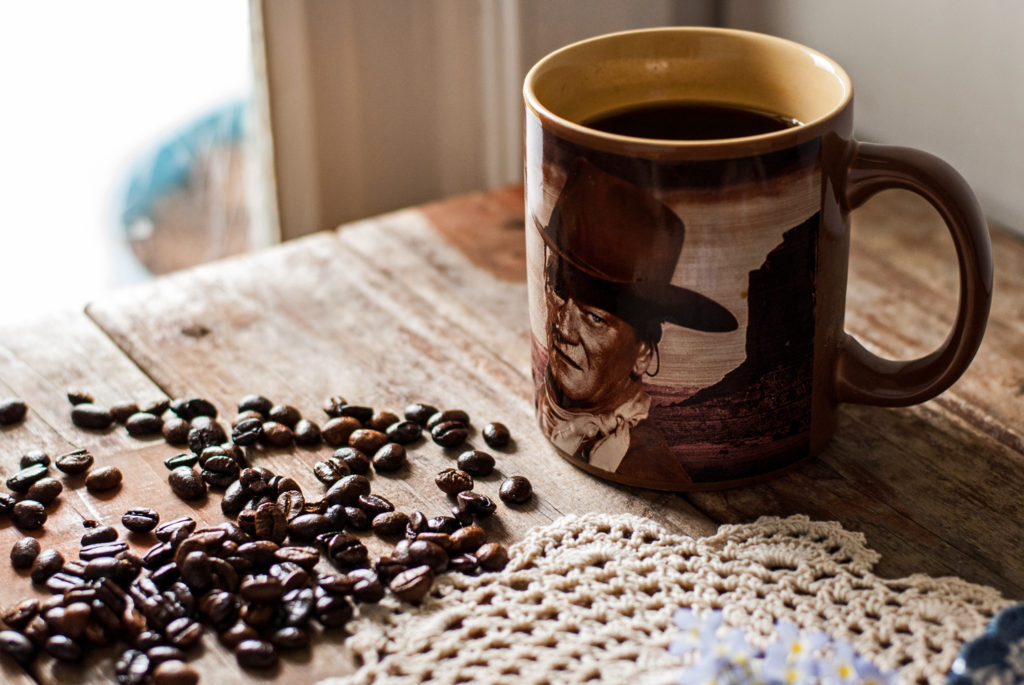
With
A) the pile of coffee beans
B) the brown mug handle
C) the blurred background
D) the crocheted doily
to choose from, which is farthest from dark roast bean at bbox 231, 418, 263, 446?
the brown mug handle

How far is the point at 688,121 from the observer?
2.75 feet

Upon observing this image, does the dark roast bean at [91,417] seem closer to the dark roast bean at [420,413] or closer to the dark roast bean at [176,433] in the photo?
the dark roast bean at [176,433]

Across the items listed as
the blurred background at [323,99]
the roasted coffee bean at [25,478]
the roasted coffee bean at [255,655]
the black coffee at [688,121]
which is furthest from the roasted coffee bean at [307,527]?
the blurred background at [323,99]

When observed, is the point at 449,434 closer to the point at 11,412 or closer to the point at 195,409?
the point at 195,409

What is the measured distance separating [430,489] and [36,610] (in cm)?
27

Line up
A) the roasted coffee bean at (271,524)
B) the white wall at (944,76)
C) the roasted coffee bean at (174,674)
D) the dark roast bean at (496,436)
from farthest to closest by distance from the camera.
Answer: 1. the white wall at (944,76)
2. the dark roast bean at (496,436)
3. the roasted coffee bean at (271,524)
4. the roasted coffee bean at (174,674)

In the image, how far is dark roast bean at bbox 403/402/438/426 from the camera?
90 centimetres

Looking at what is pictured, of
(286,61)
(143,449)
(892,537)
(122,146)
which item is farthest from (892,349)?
(122,146)

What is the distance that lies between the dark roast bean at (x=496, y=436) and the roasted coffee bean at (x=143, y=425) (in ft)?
0.84

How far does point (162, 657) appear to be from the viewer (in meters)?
0.68

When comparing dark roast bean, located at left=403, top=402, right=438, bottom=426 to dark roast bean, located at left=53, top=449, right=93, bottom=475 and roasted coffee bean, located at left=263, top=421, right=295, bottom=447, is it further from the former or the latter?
dark roast bean, located at left=53, top=449, right=93, bottom=475

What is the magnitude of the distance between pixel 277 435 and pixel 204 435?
6 centimetres

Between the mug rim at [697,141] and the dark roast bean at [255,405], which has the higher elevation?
the mug rim at [697,141]

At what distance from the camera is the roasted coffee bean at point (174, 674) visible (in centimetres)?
67
